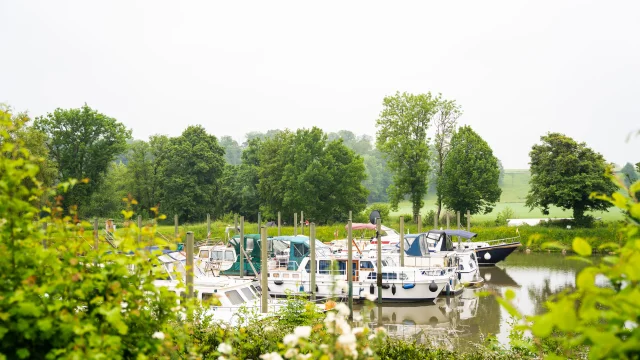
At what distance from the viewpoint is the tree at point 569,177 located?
148 ft

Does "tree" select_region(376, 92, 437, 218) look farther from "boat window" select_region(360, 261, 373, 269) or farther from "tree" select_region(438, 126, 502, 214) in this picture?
"boat window" select_region(360, 261, 373, 269)

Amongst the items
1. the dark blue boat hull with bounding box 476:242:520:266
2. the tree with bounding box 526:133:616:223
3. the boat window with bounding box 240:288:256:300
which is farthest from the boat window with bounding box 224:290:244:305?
the tree with bounding box 526:133:616:223

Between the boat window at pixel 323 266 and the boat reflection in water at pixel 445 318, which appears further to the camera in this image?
the boat window at pixel 323 266

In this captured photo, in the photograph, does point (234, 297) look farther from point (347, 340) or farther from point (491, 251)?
point (491, 251)

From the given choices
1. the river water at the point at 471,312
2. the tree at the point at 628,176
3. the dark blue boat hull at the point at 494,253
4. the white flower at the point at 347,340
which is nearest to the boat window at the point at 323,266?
the river water at the point at 471,312

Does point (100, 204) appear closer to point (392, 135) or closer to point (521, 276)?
point (392, 135)

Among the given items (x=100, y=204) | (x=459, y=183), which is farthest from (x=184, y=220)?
(x=459, y=183)

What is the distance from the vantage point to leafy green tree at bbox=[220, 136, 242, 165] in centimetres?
14388

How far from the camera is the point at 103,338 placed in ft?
12.5

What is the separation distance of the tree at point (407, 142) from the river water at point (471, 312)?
61.5 ft

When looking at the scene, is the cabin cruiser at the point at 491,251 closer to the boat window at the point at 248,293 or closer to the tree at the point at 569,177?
the tree at the point at 569,177

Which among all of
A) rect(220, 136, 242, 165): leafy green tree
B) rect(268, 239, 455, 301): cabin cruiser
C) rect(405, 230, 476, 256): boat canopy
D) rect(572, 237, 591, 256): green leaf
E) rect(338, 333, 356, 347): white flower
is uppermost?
rect(220, 136, 242, 165): leafy green tree

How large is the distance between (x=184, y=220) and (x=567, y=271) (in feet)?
124

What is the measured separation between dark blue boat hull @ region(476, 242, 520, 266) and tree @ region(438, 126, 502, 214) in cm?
1382
